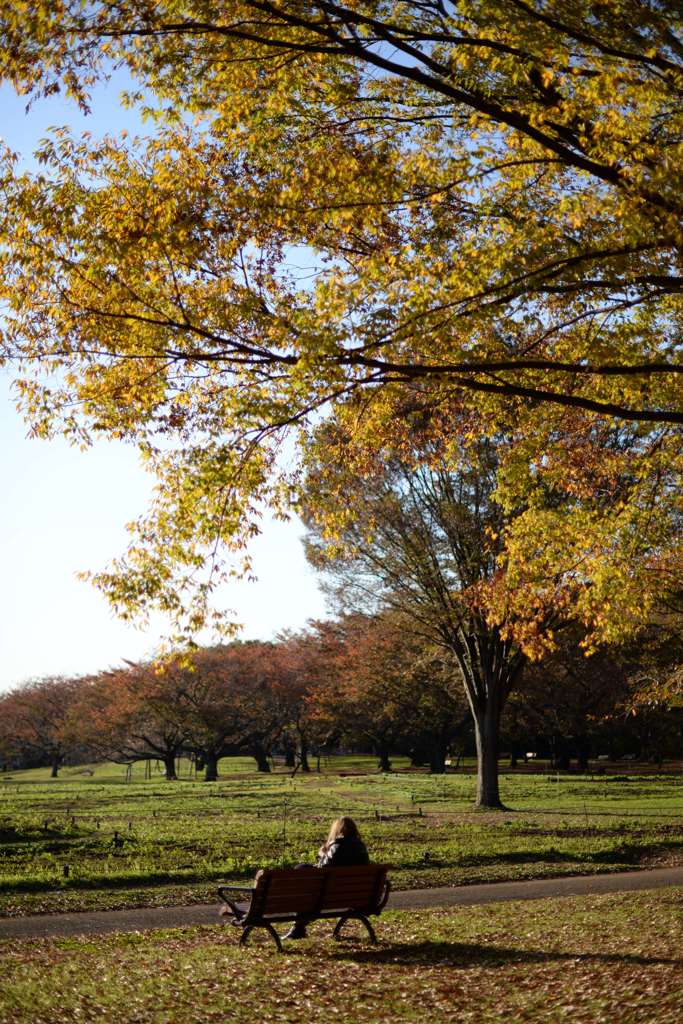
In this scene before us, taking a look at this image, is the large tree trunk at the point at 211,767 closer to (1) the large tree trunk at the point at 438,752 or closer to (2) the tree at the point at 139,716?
(2) the tree at the point at 139,716

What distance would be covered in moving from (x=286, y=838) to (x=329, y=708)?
1547 inches

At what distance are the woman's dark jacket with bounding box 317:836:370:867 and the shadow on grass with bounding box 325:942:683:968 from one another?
0.92 metres

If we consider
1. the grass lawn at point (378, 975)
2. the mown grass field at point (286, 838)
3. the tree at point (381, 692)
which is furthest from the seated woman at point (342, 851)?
the tree at point (381, 692)

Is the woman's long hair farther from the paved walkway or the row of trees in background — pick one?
the row of trees in background

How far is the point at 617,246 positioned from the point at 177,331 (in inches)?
165

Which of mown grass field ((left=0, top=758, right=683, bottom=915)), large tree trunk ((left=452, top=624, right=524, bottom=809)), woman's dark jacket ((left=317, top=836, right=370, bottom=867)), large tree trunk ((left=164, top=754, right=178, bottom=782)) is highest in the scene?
large tree trunk ((left=452, top=624, right=524, bottom=809))

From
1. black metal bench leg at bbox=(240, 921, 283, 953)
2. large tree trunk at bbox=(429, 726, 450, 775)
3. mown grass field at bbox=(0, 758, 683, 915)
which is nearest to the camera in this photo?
black metal bench leg at bbox=(240, 921, 283, 953)

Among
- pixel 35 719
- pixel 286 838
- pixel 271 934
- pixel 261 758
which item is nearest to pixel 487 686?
pixel 286 838

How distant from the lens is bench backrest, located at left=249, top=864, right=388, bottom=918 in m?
9.57

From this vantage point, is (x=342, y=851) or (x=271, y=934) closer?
(x=271, y=934)

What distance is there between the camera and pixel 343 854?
411 inches

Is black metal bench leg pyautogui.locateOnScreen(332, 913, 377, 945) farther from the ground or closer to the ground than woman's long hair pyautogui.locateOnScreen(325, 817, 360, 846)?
closer to the ground

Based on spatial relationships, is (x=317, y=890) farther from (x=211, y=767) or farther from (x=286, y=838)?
(x=211, y=767)

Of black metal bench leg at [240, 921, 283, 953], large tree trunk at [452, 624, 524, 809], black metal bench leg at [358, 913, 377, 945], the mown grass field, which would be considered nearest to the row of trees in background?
large tree trunk at [452, 624, 524, 809]
